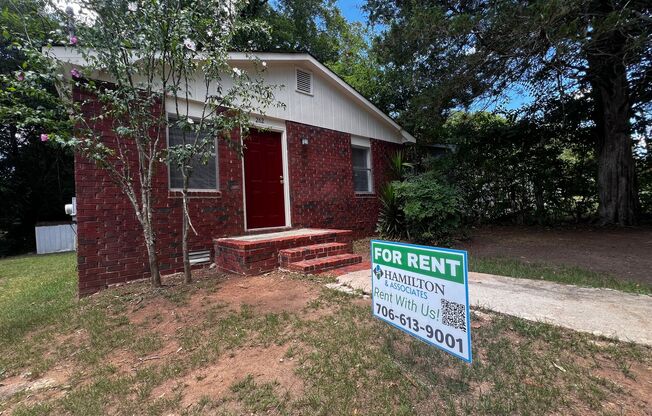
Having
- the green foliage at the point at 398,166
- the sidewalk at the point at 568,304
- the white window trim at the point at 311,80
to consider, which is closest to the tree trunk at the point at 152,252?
the sidewalk at the point at 568,304

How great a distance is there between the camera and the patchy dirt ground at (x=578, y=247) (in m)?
5.14

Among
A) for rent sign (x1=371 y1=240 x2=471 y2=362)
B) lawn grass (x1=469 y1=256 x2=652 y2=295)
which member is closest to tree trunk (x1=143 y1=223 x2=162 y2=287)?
for rent sign (x1=371 y1=240 x2=471 y2=362)

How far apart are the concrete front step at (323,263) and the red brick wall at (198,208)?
191 cm

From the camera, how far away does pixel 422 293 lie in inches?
84.3

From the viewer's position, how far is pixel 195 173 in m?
5.93

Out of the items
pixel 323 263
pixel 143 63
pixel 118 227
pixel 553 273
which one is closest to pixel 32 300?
pixel 118 227

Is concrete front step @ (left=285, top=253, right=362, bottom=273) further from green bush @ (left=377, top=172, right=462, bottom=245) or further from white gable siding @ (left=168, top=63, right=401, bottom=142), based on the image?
white gable siding @ (left=168, top=63, right=401, bottom=142)

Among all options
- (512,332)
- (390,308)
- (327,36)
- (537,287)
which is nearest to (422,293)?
(390,308)

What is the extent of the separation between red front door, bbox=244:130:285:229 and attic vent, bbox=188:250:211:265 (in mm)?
1069

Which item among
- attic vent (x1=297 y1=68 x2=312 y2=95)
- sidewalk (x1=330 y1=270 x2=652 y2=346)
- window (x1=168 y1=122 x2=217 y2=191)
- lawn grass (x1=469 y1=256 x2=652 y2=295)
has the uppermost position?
attic vent (x1=297 y1=68 x2=312 y2=95)

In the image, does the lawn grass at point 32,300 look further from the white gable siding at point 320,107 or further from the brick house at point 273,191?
the white gable siding at point 320,107

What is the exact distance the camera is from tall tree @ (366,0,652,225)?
5.55 metres

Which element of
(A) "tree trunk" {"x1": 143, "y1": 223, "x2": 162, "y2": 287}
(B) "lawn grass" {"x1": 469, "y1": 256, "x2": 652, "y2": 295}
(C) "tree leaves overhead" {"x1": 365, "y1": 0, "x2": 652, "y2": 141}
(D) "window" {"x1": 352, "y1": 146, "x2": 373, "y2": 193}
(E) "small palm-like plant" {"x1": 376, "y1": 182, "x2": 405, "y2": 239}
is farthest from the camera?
(D) "window" {"x1": 352, "y1": 146, "x2": 373, "y2": 193}

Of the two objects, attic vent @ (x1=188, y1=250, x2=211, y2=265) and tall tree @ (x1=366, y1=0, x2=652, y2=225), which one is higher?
tall tree @ (x1=366, y1=0, x2=652, y2=225)
